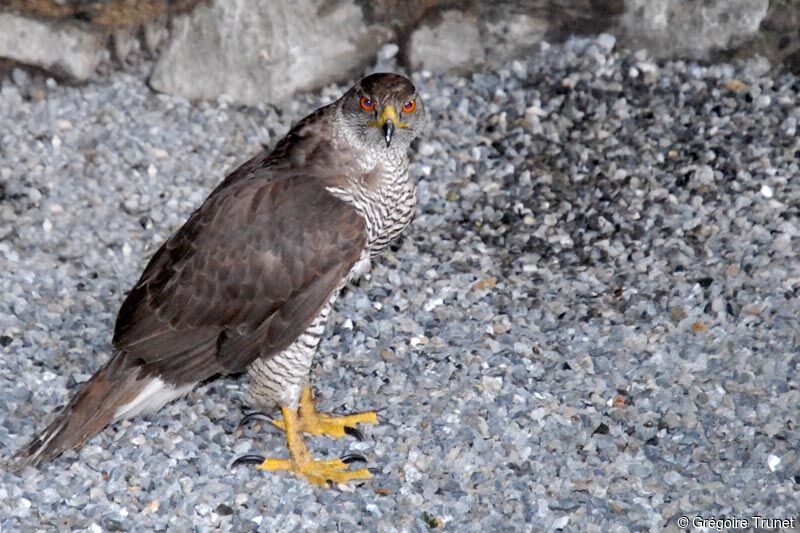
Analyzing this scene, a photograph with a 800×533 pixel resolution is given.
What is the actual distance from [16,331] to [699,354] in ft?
11.1

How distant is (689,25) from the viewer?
310 inches

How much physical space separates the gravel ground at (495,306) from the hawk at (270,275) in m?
0.24

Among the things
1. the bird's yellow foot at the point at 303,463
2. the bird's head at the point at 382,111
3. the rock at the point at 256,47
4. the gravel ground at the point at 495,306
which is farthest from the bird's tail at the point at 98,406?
the rock at the point at 256,47

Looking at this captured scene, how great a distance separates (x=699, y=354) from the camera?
5.90 m

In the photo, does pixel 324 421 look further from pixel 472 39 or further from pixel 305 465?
pixel 472 39

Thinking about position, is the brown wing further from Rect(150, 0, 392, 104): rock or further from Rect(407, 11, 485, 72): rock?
Rect(407, 11, 485, 72): rock

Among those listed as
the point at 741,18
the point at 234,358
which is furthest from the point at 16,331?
the point at 741,18

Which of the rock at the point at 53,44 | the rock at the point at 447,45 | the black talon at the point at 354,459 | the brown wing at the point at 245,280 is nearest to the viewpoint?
the brown wing at the point at 245,280

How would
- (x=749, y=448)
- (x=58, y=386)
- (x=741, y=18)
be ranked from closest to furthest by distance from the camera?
(x=749, y=448), (x=58, y=386), (x=741, y=18)

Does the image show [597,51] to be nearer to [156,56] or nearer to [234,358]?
[156,56]

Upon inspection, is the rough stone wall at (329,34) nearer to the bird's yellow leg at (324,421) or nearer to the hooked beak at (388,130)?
the hooked beak at (388,130)

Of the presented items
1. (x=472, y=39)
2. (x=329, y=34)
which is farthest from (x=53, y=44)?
(x=472, y=39)

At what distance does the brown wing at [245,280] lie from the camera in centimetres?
523

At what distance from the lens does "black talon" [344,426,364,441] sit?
5.66 m
